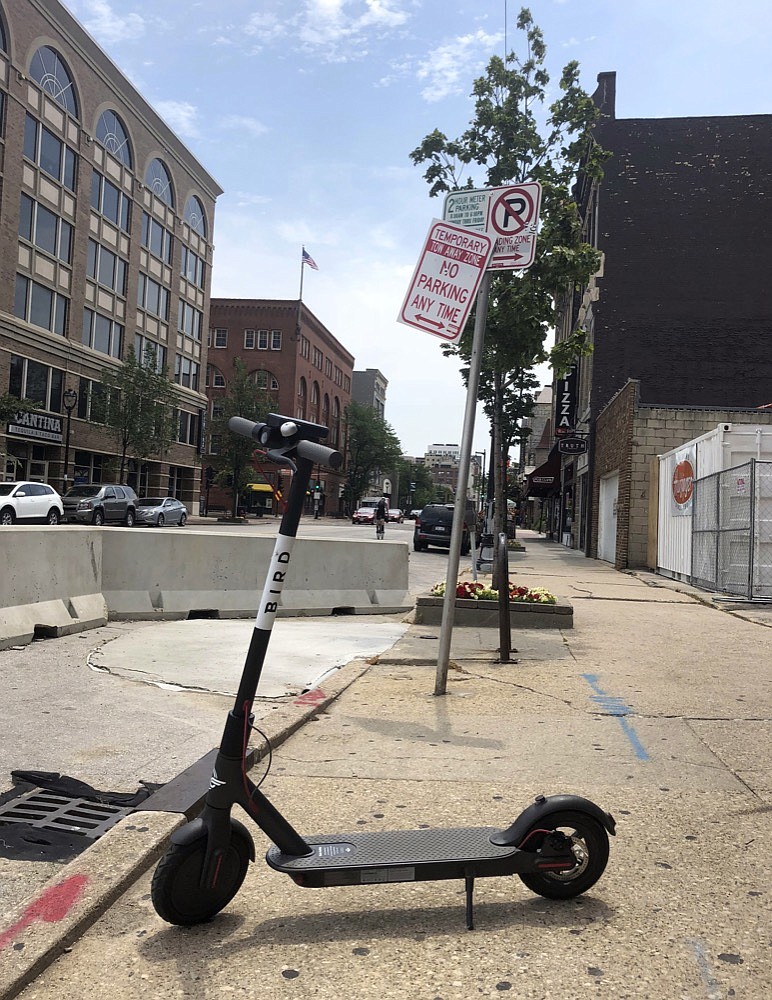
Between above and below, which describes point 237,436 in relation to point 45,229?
below

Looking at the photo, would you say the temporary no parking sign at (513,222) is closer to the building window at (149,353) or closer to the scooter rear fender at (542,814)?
the scooter rear fender at (542,814)

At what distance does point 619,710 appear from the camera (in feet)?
20.2

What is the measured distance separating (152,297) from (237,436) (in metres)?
9.21

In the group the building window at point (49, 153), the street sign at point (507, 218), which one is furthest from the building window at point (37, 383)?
the street sign at point (507, 218)

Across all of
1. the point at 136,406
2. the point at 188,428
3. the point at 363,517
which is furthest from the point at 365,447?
the point at 136,406

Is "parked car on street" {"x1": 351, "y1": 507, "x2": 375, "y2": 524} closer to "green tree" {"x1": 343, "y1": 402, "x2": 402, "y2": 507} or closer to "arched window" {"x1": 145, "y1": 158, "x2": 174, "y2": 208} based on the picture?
"arched window" {"x1": 145, "y1": 158, "x2": 174, "y2": 208}

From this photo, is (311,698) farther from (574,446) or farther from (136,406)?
(136,406)

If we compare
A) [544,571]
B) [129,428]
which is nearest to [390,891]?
[544,571]

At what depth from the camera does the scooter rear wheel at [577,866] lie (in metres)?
3.08

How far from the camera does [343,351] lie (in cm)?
10138

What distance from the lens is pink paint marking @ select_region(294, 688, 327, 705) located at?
235 inches

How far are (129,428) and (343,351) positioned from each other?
61108 millimetres

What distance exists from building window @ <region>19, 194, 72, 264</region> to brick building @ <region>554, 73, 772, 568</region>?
76.6 feet

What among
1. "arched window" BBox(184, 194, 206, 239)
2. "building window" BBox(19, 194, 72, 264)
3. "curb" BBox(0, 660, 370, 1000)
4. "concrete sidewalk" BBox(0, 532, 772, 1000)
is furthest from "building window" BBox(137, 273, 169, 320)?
"curb" BBox(0, 660, 370, 1000)
